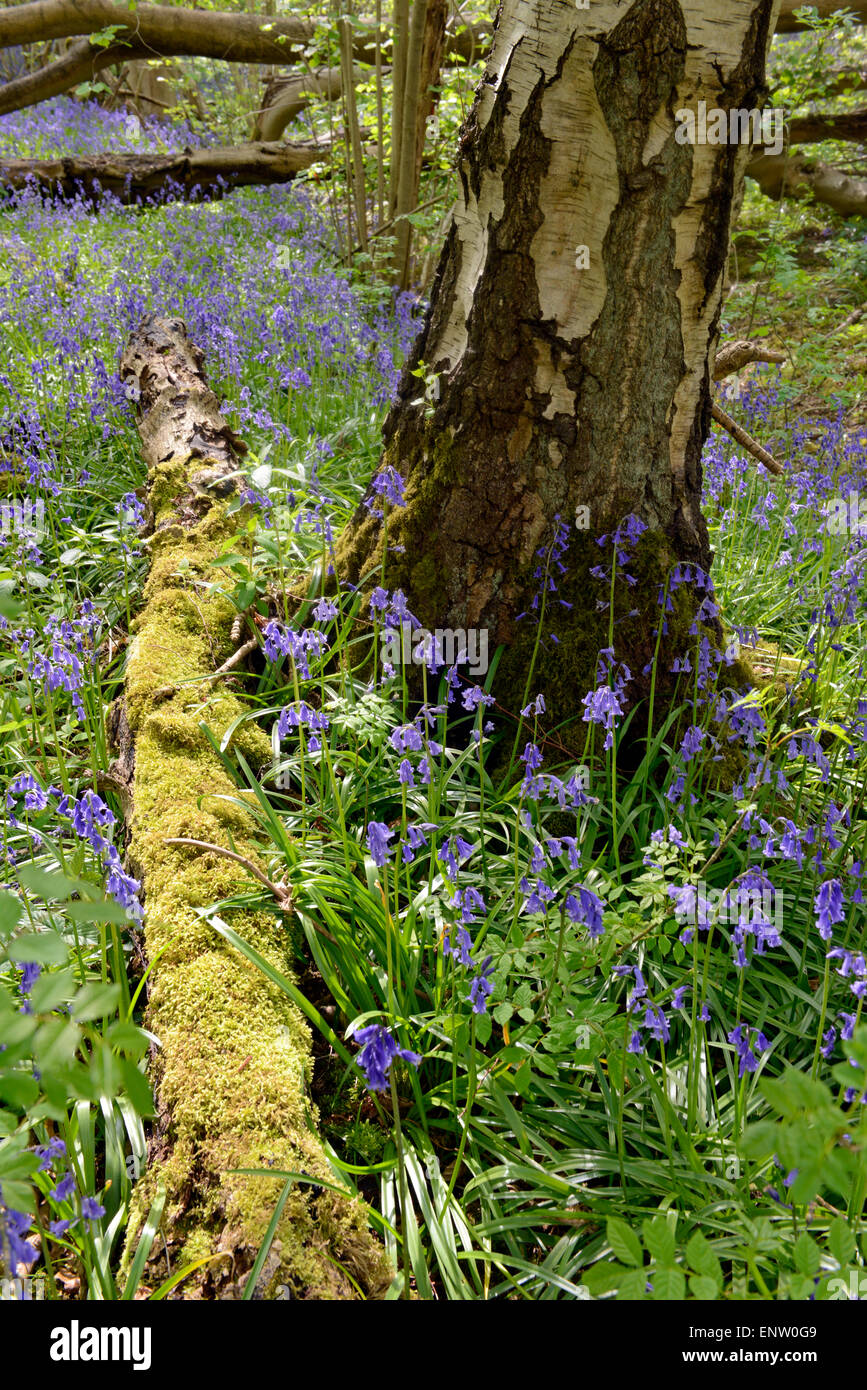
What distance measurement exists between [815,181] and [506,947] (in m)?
11.1

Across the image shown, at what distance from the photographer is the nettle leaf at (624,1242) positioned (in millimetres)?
1105

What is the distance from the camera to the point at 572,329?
2.68 metres

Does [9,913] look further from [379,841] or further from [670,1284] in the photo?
[670,1284]

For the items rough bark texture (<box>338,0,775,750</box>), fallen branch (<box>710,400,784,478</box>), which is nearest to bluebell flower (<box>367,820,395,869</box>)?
rough bark texture (<box>338,0,775,750</box>)

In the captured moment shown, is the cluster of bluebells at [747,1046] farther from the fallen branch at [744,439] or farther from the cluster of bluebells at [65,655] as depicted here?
the fallen branch at [744,439]

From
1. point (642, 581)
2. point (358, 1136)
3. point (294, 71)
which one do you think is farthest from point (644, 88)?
point (294, 71)

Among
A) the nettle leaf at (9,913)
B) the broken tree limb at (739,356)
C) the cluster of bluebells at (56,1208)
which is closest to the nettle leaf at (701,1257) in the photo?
the cluster of bluebells at (56,1208)

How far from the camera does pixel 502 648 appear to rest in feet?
9.69

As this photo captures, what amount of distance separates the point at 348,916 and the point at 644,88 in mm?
2346

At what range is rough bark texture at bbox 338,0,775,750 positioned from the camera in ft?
7.98

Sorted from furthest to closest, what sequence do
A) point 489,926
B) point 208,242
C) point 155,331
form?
point 208,242
point 155,331
point 489,926

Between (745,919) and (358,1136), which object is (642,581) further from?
(358,1136)

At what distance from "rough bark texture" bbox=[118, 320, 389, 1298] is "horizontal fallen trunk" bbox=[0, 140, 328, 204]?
7669 millimetres

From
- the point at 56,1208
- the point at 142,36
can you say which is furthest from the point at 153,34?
the point at 56,1208
